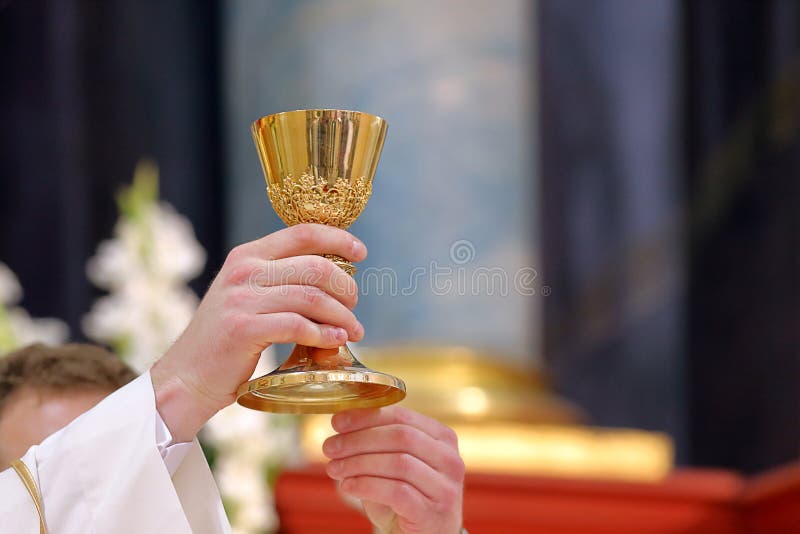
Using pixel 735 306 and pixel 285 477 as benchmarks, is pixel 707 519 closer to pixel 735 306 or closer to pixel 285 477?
pixel 285 477

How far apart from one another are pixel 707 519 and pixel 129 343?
1.47 meters

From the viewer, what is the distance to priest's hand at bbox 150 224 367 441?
1.28 metres

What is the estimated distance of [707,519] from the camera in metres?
2.85

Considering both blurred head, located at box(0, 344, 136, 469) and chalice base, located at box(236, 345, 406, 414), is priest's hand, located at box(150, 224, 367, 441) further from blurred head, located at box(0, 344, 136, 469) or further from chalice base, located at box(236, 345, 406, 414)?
blurred head, located at box(0, 344, 136, 469)

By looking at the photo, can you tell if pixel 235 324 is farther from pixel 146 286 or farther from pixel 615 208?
pixel 615 208

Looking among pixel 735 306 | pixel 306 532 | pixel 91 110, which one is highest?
pixel 91 110

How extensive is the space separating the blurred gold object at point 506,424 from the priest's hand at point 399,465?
1709 millimetres

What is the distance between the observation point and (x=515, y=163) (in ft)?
15.0

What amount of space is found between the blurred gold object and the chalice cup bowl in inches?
71.4

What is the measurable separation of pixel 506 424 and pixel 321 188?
2.30 metres

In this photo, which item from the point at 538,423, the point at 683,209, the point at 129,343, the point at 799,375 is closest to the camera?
the point at 129,343

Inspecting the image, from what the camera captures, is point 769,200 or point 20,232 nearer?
point 20,232

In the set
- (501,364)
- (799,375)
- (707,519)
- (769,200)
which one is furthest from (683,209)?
(707,519)

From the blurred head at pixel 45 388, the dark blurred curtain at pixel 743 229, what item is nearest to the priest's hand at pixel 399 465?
the blurred head at pixel 45 388
